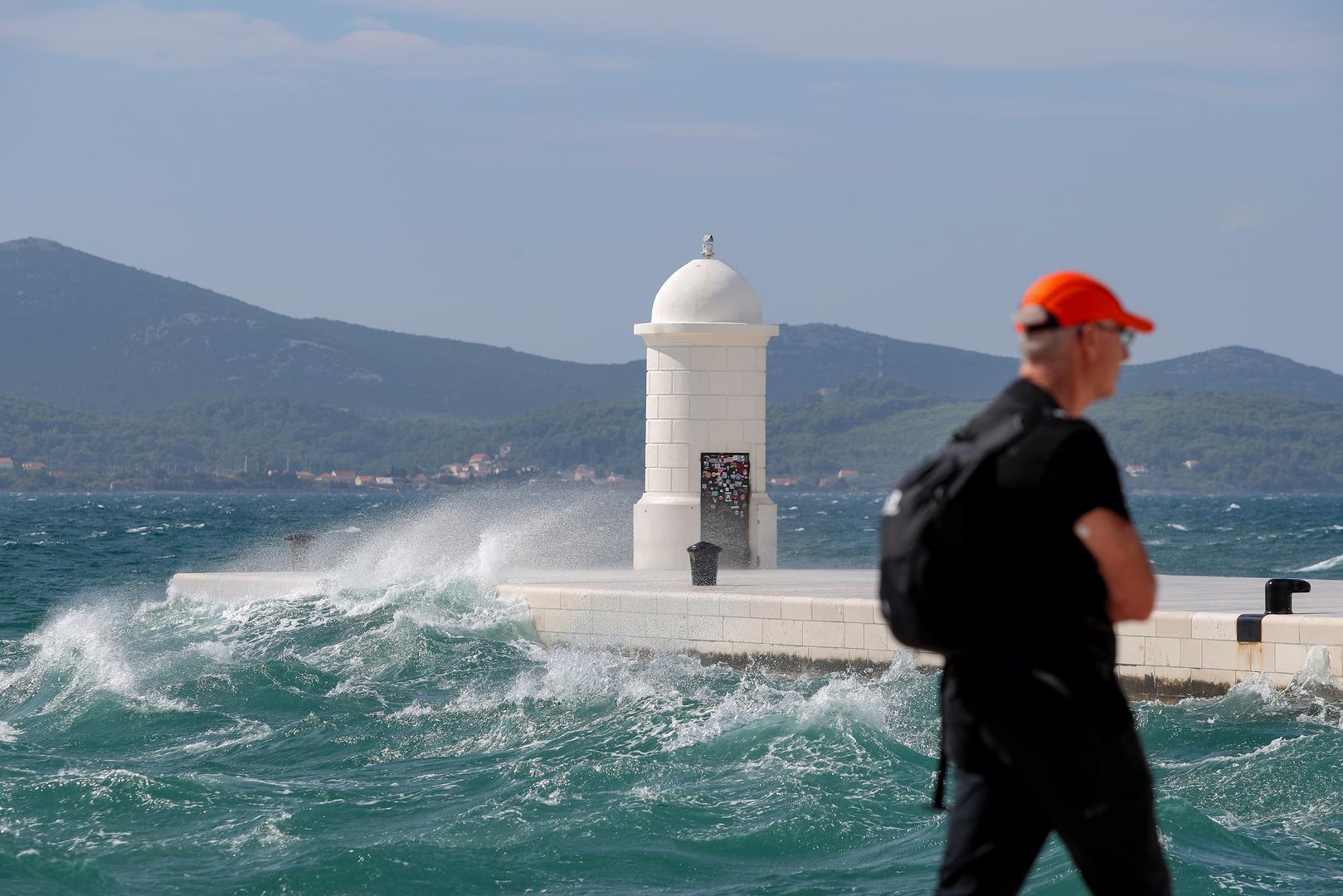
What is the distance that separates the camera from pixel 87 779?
11484 millimetres

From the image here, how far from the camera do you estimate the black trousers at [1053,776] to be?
3.79 metres

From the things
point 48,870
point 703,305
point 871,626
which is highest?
point 703,305

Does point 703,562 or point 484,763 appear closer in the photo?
point 484,763

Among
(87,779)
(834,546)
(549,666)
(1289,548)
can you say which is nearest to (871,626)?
(549,666)

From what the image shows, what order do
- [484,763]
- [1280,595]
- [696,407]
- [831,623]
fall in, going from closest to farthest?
[484,763], [1280,595], [831,623], [696,407]

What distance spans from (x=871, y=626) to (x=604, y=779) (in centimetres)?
462

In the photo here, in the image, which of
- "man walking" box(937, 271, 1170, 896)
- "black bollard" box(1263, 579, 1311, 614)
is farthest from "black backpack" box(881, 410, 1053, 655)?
"black bollard" box(1263, 579, 1311, 614)

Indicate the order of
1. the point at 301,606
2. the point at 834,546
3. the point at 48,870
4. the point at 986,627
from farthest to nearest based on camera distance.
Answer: the point at 834,546
the point at 301,606
the point at 48,870
the point at 986,627

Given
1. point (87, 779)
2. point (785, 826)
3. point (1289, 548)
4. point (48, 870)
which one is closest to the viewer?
point (48, 870)

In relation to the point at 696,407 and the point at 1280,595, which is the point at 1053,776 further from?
the point at 696,407

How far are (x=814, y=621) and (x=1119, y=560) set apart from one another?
483 inches

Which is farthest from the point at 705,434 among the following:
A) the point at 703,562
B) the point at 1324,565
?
the point at 1324,565

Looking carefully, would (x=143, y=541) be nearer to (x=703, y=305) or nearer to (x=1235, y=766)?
(x=703, y=305)

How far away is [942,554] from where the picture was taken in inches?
146
